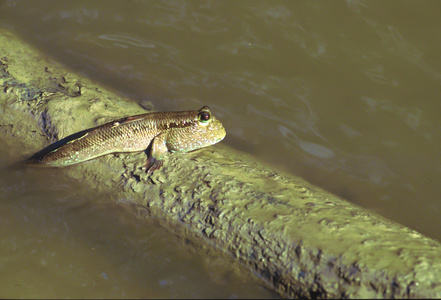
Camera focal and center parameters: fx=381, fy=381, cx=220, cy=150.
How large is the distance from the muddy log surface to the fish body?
Answer: 0.29 ft

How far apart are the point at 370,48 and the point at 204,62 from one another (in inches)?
87.2

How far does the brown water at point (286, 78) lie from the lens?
12.6ft

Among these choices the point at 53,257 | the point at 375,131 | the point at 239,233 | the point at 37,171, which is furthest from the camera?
the point at 375,131

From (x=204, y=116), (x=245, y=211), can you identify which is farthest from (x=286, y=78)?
(x=245, y=211)

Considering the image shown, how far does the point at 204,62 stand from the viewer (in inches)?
199

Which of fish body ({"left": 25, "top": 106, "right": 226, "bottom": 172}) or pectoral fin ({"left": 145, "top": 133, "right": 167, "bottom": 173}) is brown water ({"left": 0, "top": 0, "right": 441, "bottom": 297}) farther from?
pectoral fin ({"left": 145, "top": 133, "right": 167, "bottom": 173})

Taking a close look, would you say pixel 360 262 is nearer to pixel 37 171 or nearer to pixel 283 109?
pixel 283 109

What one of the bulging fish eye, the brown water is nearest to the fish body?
the bulging fish eye

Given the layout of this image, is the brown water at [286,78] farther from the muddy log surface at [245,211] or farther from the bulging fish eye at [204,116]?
the bulging fish eye at [204,116]

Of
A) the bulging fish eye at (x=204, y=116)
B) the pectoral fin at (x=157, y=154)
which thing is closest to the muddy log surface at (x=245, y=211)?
the pectoral fin at (x=157, y=154)

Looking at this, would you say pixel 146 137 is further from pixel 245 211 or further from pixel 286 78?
pixel 286 78

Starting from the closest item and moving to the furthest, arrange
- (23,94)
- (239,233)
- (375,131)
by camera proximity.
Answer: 1. (239,233)
2. (23,94)
3. (375,131)

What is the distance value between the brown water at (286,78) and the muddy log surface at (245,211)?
12.7 inches

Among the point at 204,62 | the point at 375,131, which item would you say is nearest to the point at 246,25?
the point at 204,62
